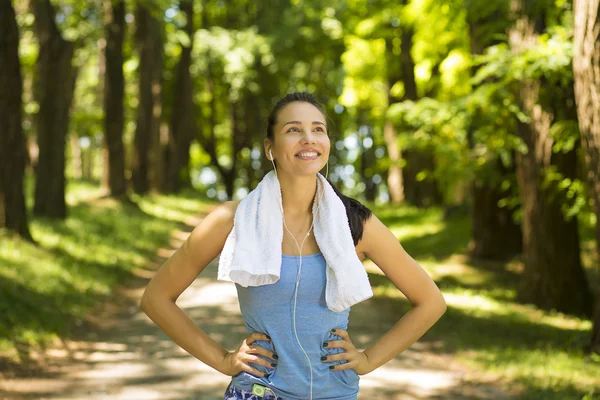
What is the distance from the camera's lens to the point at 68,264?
13.5m

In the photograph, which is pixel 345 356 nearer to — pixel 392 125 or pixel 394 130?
pixel 392 125

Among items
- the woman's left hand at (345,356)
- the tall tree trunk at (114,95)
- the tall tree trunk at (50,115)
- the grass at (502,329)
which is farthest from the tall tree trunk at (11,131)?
the woman's left hand at (345,356)

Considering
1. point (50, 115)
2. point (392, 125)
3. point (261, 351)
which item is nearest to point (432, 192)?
point (392, 125)

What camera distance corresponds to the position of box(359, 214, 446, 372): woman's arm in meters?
3.45

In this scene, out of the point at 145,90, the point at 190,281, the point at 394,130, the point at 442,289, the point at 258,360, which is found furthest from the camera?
the point at 394,130

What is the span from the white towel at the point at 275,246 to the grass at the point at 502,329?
4624mm

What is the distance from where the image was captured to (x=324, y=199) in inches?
134

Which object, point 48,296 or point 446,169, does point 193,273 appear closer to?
point 48,296

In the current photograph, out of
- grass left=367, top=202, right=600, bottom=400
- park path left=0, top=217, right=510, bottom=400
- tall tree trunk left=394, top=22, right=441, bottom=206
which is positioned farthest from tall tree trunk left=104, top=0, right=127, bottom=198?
park path left=0, top=217, right=510, bottom=400

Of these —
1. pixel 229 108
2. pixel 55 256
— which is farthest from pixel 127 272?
pixel 229 108

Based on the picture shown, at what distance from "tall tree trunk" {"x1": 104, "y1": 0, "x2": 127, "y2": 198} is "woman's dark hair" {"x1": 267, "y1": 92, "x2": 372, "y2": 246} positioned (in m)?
19.8

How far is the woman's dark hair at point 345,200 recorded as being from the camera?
3.42 metres

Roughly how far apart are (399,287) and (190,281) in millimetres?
826

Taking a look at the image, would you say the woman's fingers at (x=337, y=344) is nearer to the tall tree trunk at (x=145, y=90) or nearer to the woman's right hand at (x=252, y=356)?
the woman's right hand at (x=252, y=356)
